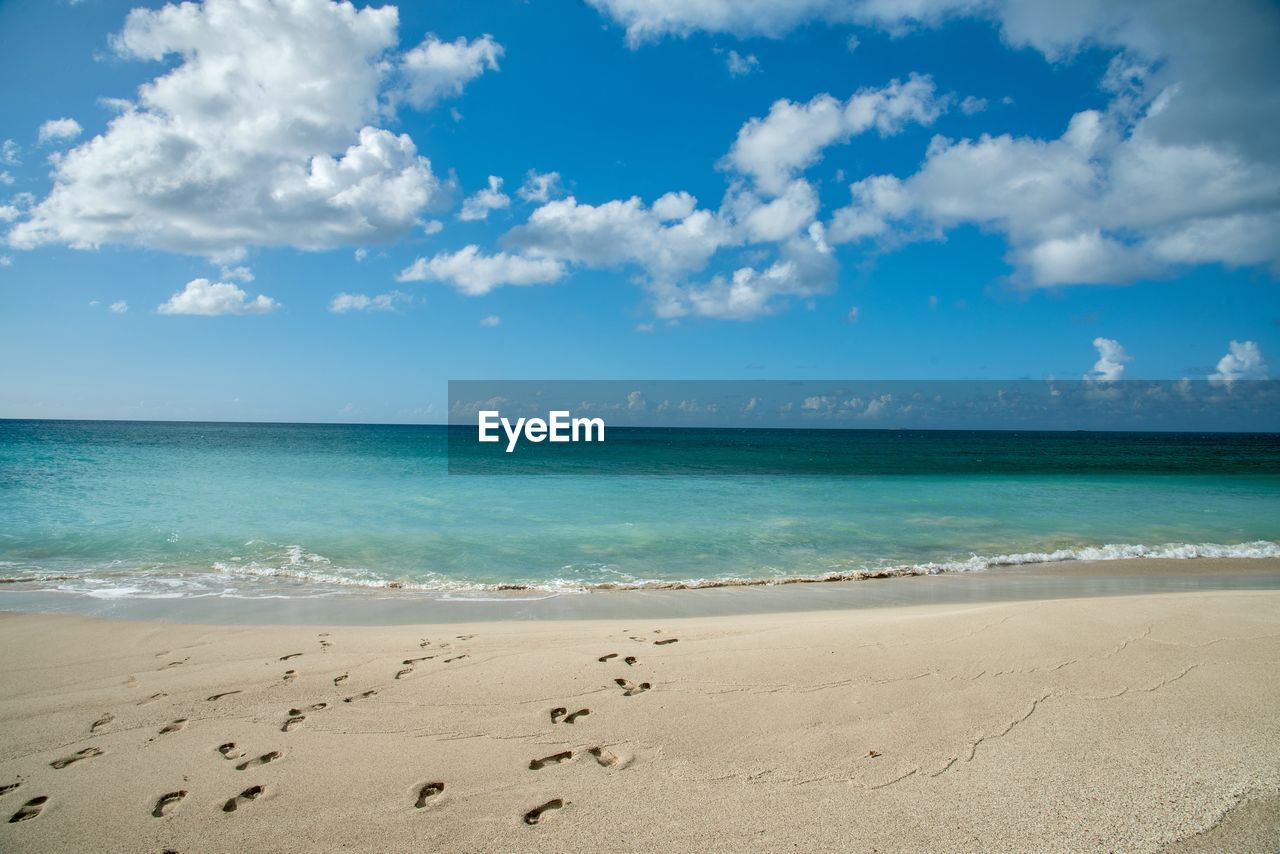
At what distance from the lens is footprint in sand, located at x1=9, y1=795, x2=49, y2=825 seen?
11.2ft

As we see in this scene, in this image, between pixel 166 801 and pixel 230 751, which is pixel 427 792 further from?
pixel 230 751

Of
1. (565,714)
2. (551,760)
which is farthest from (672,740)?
(565,714)

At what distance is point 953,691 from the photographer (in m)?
4.71

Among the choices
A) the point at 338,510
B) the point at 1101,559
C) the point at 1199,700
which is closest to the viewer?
the point at 1199,700

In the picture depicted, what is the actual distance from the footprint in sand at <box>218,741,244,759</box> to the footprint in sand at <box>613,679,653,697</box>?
→ 2.80 m

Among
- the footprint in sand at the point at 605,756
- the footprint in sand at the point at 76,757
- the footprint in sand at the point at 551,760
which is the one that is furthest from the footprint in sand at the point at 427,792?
the footprint in sand at the point at 76,757

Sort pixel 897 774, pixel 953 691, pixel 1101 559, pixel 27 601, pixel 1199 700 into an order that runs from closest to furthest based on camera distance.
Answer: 1. pixel 897 774
2. pixel 1199 700
3. pixel 953 691
4. pixel 27 601
5. pixel 1101 559

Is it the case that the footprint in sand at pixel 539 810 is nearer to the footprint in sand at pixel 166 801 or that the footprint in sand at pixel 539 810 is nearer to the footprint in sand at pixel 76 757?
the footprint in sand at pixel 166 801

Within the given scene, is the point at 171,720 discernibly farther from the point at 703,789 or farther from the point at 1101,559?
the point at 1101,559

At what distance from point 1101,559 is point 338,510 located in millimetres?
20104

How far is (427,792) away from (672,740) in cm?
160

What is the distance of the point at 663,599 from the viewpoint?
9461 millimetres

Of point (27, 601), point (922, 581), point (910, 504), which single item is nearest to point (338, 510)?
point (27, 601)

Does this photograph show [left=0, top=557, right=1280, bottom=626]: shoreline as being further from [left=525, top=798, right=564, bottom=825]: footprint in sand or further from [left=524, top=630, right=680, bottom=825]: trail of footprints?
[left=525, top=798, right=564, bottom=825]: footprint in sand
